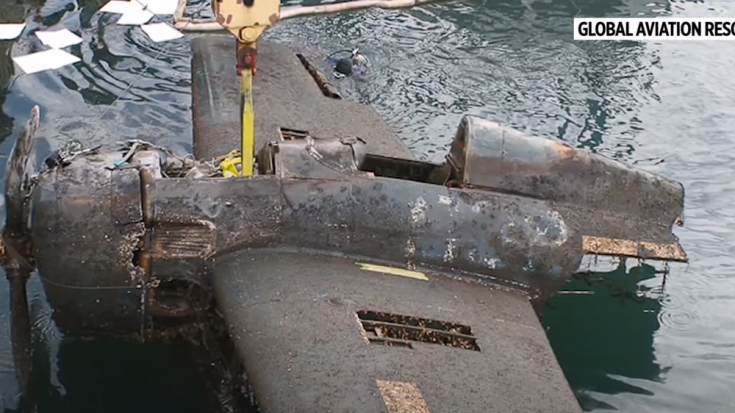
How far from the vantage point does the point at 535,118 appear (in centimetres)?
1191

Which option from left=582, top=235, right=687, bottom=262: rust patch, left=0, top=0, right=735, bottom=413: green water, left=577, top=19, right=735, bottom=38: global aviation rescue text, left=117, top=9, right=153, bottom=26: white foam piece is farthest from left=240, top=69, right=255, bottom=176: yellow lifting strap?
left=577, top=19, right=735, bottom=38: global aviation rescue text

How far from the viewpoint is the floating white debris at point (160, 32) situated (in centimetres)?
1345

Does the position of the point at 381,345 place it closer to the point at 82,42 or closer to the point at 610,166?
the point at 610,166

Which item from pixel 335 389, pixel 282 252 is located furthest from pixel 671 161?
pixel 335 389

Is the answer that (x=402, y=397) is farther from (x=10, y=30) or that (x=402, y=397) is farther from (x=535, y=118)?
(x=10, y=30)

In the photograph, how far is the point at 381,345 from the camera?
5.05 meters

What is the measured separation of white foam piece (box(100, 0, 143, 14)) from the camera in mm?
14070

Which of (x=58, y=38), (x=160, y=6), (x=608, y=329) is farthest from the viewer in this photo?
(x=160, y=6)

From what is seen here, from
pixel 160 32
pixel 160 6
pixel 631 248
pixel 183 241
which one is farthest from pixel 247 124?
pixel 160 6

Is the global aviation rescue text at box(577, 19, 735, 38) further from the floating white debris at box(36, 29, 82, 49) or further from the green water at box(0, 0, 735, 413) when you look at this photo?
the floating white debris at box(36, 29, 82, 49)

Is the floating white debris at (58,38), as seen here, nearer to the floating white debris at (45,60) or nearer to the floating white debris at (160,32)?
the floating white debris at (45,60)

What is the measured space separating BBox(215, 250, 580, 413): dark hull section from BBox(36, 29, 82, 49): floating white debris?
8.30 meters

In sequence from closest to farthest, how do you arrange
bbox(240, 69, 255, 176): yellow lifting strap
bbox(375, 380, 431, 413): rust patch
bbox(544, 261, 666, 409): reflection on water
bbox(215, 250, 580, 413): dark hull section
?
bbox(375, 380, 431, 413): rust patch
bbox(215, 250, 580, 413): dark hull section
bbox(240, 69, 255, 176): yellow lifting strap
bbox(544, 261, 666, 409): reflection on water

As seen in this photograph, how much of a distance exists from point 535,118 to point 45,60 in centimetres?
701
